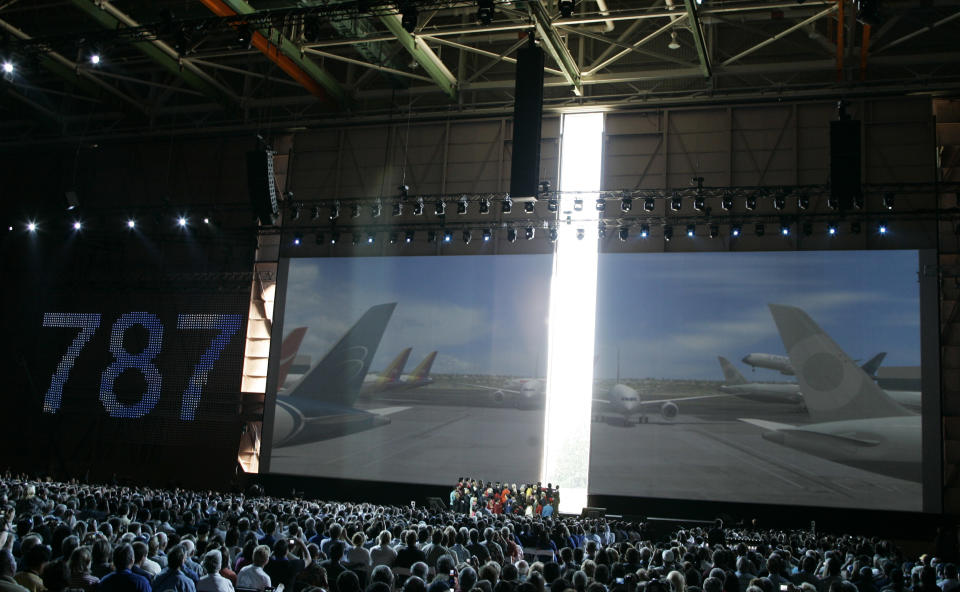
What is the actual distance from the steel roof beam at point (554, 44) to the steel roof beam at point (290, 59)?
16.2 ft

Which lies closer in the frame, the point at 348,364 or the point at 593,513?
the point at 593,513

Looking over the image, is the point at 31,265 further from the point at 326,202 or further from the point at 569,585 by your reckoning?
the point at 569,585

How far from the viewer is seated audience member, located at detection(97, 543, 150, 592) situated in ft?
14.6

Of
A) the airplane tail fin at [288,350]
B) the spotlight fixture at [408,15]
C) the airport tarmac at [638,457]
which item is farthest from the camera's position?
the airplane tail fin at [288,350]

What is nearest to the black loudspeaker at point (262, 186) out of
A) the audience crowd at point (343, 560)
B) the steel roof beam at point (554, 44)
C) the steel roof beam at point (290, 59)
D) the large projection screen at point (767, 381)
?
the steel roof beam at point (290, 59)

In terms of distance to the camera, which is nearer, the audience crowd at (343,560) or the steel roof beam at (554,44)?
the audience crowd at (343,560)

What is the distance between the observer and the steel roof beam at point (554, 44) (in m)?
14.0

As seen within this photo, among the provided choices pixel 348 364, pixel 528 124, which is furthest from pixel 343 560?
pixel 348 364

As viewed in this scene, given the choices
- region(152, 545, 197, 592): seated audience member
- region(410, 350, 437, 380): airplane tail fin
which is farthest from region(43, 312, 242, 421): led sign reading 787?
region(152, 545, 197, 592): seated audience member

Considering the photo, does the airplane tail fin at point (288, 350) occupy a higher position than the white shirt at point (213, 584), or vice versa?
the airplane tail fin at point (288, 350)

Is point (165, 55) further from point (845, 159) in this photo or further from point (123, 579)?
point (123, 579)

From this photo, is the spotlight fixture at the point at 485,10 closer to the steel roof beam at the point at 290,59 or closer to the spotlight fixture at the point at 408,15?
the spotlight fixture at the point at 408,15

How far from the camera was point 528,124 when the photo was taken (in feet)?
34.6

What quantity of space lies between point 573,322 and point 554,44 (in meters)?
6.40
